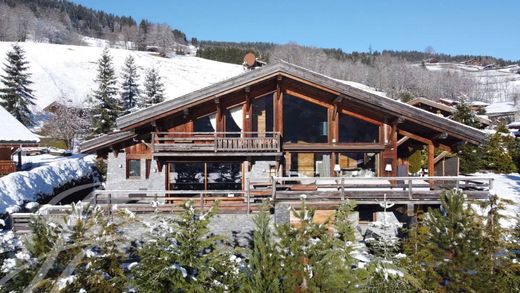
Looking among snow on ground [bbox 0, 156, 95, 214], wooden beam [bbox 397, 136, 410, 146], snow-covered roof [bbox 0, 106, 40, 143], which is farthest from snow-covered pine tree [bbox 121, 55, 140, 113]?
wooden beam [bbox 397, 136, 410, 146]

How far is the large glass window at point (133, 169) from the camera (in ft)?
64.7

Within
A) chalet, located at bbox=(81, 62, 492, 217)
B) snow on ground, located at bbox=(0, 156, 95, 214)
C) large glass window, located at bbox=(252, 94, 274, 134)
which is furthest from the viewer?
snow on ground, located at bbox=(0, 156, 95, 214)

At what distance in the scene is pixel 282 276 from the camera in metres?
5.04

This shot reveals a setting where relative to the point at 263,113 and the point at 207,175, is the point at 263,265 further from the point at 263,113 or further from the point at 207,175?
the point at 263,113

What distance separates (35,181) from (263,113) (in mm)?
15288

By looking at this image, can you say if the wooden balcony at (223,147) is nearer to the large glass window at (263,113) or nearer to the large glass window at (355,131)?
the large glass window at (263,113)

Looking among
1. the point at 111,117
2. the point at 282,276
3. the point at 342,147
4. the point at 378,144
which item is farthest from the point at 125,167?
the point at 111,117

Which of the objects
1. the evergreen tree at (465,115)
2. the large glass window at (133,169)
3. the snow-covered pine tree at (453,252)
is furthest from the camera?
the evergreen tree at (465,115)

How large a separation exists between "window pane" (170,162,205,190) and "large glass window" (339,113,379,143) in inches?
250

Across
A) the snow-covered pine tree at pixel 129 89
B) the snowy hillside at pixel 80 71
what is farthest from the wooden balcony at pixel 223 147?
the snowy hillside at pixel 80 71

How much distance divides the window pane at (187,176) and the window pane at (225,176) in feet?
1.32

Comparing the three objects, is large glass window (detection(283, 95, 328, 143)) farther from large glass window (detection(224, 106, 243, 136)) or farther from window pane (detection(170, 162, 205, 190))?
window pane (detection(170, 162, 205, 190))

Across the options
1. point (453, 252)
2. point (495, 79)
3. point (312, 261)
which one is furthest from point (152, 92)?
point (495, 79)

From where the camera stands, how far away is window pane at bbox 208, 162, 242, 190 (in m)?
16.9
